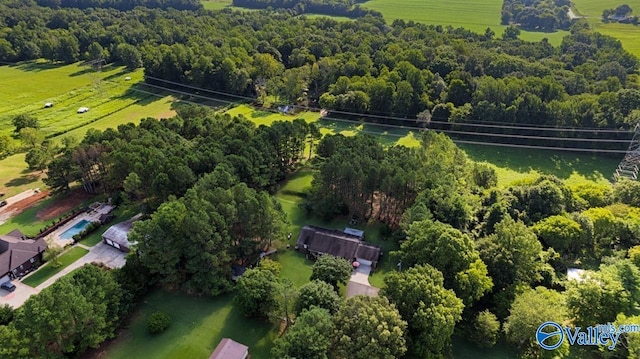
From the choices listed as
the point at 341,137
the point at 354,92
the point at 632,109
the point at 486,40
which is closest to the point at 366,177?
the point at 341,137

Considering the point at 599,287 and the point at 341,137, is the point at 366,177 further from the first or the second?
the point at 599,287

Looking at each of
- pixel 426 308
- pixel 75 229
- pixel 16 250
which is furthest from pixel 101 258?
pixel 426 308

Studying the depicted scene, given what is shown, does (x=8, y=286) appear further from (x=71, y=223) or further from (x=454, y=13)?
(x=454, y=13)

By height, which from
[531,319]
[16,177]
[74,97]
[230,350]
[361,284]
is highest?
[74,97]

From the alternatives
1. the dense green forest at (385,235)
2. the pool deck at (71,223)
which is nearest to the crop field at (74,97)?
the dense green forest at (385,235)

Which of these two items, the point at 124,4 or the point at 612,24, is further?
the point at 124,4

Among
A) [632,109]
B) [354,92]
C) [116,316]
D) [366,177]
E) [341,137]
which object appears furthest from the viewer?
[354,92]
